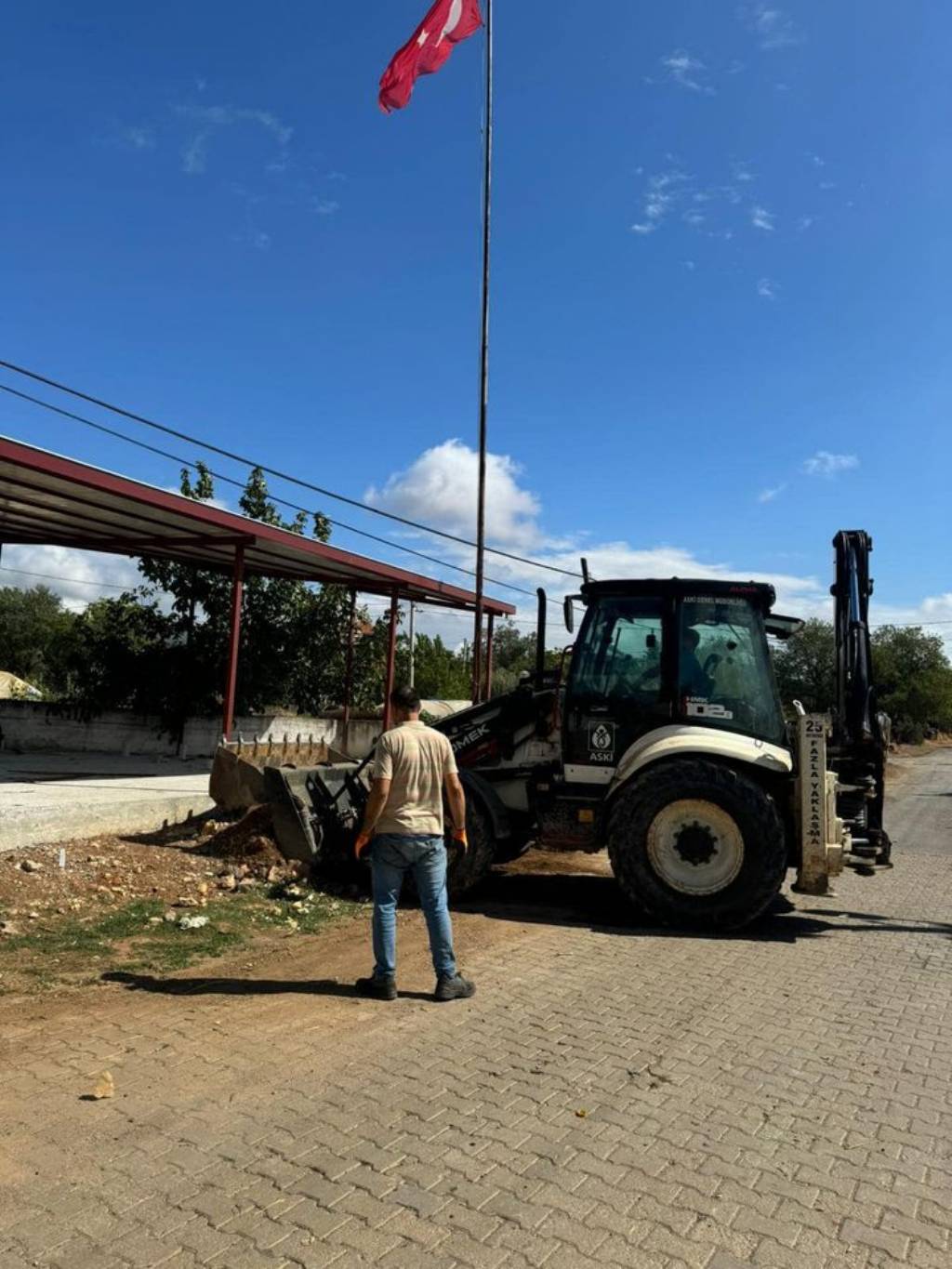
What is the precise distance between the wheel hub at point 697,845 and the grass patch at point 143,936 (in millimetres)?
2630

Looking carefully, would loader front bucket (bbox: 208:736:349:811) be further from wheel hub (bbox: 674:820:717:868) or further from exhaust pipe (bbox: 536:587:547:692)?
wheel hub (bbox: 674:820:717:868)

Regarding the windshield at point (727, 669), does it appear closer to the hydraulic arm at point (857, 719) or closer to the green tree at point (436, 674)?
the hydraulic arm at point (857, 719)

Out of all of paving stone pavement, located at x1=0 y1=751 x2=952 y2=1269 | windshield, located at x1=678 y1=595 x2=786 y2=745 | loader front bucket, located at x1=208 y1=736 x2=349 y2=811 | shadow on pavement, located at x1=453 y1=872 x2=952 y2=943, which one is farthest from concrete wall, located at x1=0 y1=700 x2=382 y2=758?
paving stone pavement, located at x1=0 y1=751 x2=952 y2=1269

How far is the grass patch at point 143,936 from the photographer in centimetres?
580

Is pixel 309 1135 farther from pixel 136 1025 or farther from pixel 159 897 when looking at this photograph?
pixel 159 897

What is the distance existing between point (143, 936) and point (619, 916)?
370 centimetres

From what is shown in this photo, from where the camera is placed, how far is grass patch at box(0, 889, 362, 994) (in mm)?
5797

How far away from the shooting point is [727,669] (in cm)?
782

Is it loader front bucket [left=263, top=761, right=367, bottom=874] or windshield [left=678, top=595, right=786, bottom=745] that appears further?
loader front bucket [left=263, top=761, right=367, bottom=874]

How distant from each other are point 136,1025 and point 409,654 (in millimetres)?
20986

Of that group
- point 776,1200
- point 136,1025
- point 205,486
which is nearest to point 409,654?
point 205,486

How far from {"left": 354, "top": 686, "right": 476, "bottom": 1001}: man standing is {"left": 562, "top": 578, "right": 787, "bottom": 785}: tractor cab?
8.57 ft

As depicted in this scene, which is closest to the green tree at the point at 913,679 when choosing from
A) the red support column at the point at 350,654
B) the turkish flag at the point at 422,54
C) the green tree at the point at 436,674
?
the green tree at the point at 436,674

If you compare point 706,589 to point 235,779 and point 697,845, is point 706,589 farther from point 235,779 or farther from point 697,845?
point 235,779
